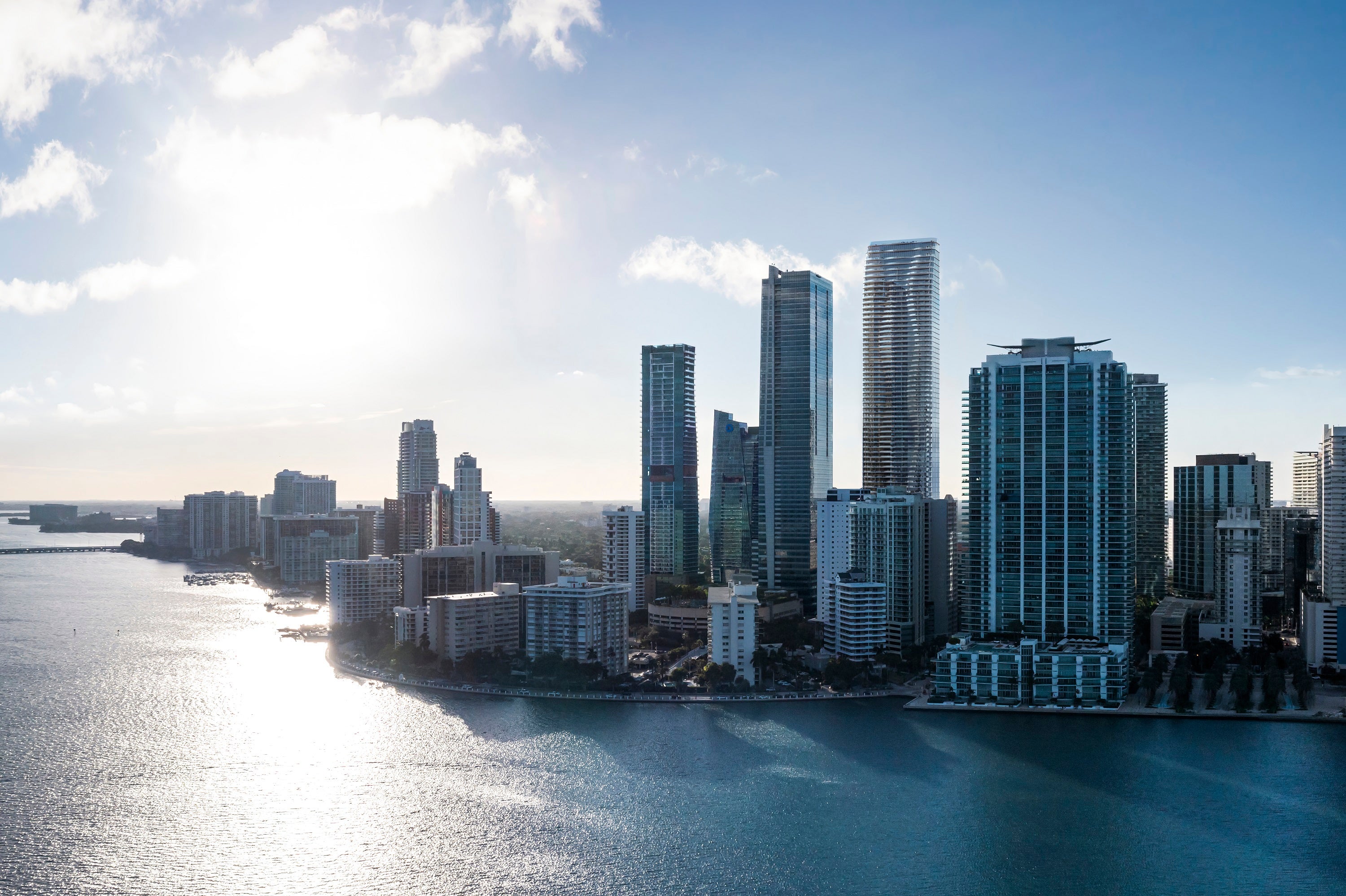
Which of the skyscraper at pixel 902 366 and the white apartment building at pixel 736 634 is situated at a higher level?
the skyscraper at pixel 902 366

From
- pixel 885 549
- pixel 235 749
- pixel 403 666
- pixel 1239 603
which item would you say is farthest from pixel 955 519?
pixel 235 749

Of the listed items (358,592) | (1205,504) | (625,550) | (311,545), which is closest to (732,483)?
(625,550)

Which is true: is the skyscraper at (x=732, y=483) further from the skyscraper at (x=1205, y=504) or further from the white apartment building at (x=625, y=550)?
the skyscraper at (x=1205, y=504)

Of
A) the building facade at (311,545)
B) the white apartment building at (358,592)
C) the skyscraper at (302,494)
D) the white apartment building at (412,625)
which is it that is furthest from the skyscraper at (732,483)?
the skyscraper at (302,494)

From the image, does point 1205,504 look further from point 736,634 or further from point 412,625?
point 412,625

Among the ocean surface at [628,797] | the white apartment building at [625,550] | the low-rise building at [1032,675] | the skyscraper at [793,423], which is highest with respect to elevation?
the skyscraper at [793,423]

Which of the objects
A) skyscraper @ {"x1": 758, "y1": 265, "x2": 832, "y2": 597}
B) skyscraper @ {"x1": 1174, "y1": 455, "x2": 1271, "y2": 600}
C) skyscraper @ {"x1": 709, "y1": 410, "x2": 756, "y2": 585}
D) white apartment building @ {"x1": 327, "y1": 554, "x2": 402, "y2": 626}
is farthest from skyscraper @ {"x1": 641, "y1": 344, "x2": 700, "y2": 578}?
skyscraper @ {"x1": 1174, "y1": 455, "x2": 1271, "y2": 600}
